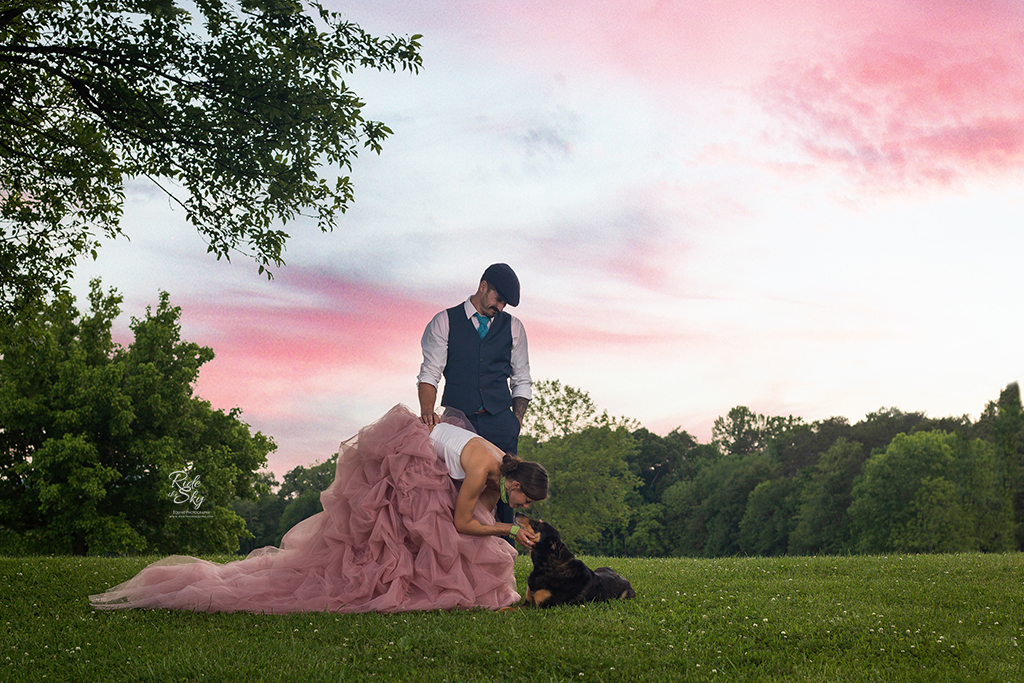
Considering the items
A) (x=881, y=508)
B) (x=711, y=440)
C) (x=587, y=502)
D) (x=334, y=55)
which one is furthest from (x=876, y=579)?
(x=711, y=440)

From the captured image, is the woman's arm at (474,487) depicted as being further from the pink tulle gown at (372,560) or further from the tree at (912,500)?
the tree at (912,500)

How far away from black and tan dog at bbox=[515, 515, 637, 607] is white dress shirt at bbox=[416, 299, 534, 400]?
185 centimetres

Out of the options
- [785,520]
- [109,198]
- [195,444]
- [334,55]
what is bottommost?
[785,520]

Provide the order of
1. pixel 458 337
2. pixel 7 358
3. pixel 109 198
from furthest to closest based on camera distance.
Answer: pixel 7 358 < pixel 109 198 < pixel 458 337

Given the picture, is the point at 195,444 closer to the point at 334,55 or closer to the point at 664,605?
the point at 334,55

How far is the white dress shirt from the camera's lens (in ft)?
28.7

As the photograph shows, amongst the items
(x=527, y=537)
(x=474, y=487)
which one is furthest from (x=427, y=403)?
(x=527, y=537)

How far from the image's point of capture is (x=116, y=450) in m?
31.5

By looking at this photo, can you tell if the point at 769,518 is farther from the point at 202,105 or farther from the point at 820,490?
the point at 202,105

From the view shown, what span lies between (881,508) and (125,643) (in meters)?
51.2

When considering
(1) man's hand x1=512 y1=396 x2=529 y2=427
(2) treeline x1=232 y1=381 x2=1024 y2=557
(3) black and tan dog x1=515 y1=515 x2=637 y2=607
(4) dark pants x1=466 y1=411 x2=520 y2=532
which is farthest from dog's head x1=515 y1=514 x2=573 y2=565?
(2) treeline x1=232 y1=381 x2=1024 y2=557

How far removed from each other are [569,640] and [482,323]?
396cm

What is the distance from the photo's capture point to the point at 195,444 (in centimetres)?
3356

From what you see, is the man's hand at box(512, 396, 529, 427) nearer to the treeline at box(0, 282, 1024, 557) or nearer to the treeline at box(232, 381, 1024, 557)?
the treeline at box(0, 282, 1024, 557)
